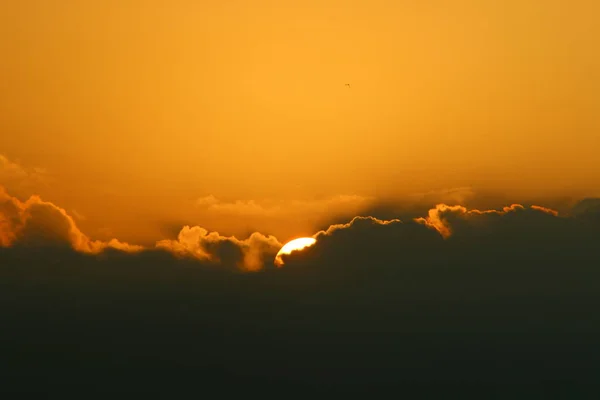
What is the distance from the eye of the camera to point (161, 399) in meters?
177

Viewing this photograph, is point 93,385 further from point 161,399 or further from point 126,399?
→ point 161,399

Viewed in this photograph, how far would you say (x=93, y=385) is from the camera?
563 feet

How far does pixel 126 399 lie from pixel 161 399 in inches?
647

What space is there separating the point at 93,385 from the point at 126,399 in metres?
16.8

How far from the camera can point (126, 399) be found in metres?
175

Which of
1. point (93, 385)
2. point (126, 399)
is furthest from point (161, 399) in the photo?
point (93, 385)

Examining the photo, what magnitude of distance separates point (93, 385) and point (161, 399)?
106ft
